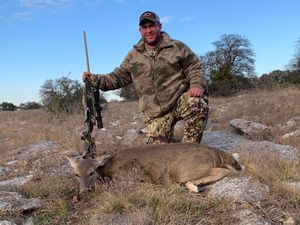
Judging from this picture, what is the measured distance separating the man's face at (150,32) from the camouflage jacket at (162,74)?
0.37ft

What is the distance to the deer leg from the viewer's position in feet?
13.7

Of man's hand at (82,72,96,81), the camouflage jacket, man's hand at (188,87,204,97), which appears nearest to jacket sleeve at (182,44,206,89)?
the camouflage jacket

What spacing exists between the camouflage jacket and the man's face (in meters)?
0.11

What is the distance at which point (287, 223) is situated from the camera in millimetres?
3246

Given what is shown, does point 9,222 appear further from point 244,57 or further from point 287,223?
point 244,57

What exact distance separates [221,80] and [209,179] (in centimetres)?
2904

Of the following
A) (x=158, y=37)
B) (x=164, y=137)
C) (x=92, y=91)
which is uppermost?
(x=158, y=37)

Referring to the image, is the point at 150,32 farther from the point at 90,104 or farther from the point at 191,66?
the point at 90,104

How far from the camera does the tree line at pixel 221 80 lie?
1584cm

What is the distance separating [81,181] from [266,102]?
322 inches

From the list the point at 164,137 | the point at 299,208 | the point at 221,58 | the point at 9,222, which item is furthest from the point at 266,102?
the point at 221,58

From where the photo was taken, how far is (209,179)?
430 centimetres

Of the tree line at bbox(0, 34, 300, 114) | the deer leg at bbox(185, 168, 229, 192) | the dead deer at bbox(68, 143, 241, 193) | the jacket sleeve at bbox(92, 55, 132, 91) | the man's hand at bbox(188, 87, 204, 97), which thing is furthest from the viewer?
the tree line at bbox(0, 34, 300, 114)

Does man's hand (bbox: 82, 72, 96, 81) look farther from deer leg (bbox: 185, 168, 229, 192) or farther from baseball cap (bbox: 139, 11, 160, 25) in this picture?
deer leg (bbox: 185, 168, 229, 192)
